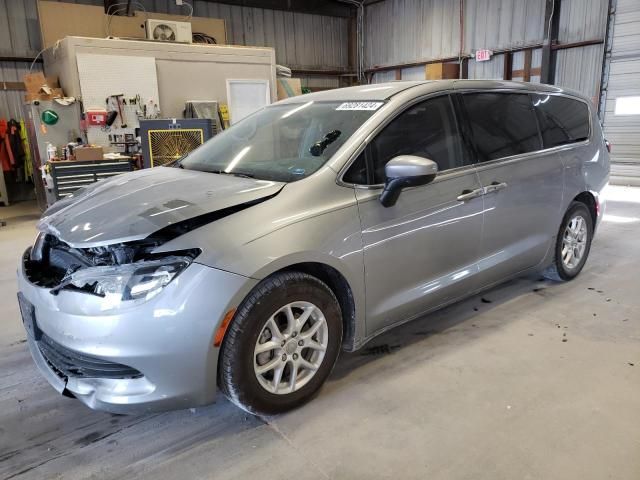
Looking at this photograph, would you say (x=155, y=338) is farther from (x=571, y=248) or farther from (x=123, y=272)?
(x=571, y=248)

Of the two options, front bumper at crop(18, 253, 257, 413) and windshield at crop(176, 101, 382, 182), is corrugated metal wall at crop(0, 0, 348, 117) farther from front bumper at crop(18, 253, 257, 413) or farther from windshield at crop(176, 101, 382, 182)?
front bumper at crop(18, 253, 257, 413)

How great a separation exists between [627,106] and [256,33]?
8.53 metres

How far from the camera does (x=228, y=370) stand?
6.25ft

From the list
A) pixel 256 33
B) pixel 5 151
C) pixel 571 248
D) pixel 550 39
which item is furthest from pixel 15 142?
pixel 550 39

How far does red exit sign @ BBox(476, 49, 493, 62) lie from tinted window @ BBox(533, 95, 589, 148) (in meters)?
8.45

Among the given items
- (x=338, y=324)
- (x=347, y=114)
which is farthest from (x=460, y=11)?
(x=338, y=324)

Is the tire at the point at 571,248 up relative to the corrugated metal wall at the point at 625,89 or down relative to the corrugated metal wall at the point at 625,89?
down

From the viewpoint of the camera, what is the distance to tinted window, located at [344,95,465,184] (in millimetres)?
2328

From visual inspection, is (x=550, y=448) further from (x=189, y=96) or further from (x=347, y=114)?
(x=189, y=96)

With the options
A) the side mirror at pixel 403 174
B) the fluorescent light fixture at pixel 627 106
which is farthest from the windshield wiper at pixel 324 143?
the fluorescent light fixture at pixel 627 106

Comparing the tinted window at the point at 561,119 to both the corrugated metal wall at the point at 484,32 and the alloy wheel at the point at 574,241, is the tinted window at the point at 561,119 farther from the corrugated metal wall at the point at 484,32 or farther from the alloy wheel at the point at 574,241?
the corrugated metal wall at the point at 484,32

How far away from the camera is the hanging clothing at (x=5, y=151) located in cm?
907

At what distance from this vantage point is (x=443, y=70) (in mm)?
11875

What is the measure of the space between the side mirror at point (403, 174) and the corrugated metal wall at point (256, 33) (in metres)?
9.90
